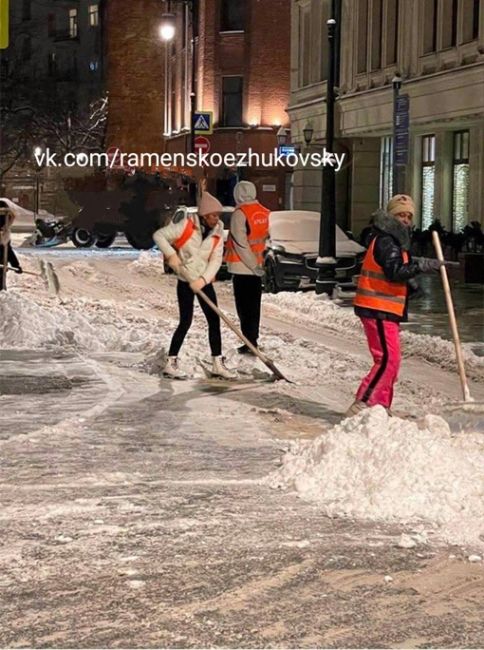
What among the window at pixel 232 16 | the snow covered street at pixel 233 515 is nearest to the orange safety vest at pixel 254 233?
the snow covered street at pixel 233 515

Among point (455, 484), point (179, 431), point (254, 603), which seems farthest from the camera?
point (179, 431)

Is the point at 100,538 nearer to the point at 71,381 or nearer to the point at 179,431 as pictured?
the point at 179,431

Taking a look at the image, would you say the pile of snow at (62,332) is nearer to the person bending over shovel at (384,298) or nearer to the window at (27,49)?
the person bending over shovel at (384,298)

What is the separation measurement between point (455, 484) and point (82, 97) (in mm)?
67946

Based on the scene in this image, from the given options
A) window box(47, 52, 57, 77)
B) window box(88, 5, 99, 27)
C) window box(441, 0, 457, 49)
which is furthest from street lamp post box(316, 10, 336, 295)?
window box(47, 52, 57, 77)

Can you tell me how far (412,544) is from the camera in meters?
5.93

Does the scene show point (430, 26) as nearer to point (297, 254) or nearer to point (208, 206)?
point (297, 254)

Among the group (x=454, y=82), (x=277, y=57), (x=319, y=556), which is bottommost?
(x=319, y=556)

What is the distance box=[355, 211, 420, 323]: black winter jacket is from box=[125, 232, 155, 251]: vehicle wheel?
95.8ft

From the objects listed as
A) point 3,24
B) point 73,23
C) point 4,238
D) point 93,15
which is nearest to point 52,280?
point 4,238

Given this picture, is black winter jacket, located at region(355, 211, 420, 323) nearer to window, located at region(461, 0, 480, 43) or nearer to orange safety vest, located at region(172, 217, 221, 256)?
orange safety vest, located at region(172, 217, 221, 256)

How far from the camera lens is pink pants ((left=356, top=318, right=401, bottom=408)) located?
8766 mm

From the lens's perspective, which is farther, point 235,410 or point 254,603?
point 235,410

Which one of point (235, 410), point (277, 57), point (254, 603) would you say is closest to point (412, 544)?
point (254, 603)
